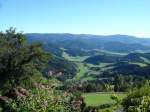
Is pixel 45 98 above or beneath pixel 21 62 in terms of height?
above

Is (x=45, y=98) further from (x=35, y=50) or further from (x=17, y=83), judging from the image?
(x=35, y=50)

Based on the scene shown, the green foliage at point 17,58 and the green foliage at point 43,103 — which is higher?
the green foliage at point 43,103

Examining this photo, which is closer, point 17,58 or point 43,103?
point 43,103

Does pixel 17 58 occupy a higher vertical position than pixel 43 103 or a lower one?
lower

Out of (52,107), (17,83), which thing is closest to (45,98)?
(52,107)

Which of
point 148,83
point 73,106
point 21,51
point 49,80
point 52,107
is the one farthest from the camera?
point 21,51

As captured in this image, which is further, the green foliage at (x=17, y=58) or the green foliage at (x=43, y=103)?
the green foliage at (x=17, y=58)

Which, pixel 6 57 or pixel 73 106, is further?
pixel 6 57

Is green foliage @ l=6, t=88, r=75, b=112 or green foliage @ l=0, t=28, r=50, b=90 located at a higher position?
green foliage @ l=6, t=88, r=75, b=112

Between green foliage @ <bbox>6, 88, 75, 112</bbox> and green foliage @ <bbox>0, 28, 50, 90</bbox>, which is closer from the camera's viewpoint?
green foliage @ <bbox>6, 88, 75, 112</bbox>

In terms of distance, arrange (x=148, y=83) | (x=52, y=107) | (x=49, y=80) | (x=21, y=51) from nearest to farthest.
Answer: (x=148, y=83)
(x=52, y=107)
(x=49, y=80)
(x=21, y=51)

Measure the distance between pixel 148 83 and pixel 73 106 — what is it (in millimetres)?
4645

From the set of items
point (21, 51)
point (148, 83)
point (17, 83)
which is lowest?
point (17, 83)

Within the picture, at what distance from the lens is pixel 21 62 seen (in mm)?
44625
